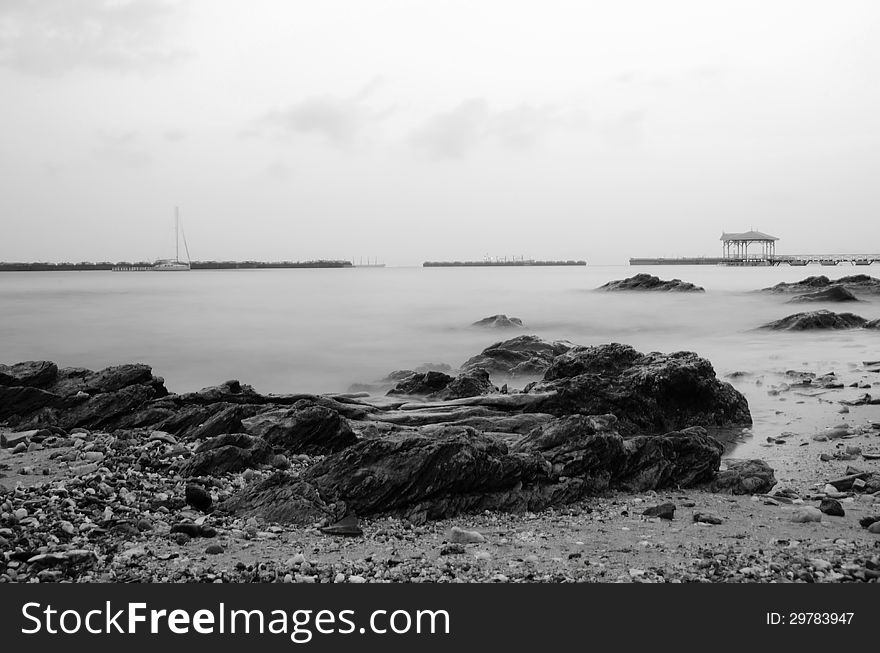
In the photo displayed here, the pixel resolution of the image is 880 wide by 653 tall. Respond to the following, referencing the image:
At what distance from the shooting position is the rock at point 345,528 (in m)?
4.73

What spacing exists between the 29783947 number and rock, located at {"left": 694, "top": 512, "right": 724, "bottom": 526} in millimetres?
1700

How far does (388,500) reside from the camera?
5195 millimetres

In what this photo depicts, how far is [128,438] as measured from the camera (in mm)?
7203

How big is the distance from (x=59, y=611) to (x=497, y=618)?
2.24m

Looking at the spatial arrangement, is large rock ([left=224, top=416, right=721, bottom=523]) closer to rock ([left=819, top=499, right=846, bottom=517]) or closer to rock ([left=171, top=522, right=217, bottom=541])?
rock ([left=171, top=522, right=217, bottom=541])

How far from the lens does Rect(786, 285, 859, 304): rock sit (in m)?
34.7

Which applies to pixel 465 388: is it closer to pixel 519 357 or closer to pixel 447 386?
pixel 447 386

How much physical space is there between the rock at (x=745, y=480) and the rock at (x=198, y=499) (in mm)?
4387

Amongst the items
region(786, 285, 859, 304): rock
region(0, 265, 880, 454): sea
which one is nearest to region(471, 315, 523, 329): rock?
region(0, 265, 880, 454): sea

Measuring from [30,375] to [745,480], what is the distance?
357 inches

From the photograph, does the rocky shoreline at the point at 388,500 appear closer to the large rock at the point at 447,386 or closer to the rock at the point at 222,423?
the rock at the point at 222,423

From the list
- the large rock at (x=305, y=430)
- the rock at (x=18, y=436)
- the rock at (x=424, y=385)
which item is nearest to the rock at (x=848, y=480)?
the large rock at (x=305, y=430)

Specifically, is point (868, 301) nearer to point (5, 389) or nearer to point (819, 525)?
point (819, 525)

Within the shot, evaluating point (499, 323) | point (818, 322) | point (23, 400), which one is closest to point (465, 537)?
point (23, 400)
